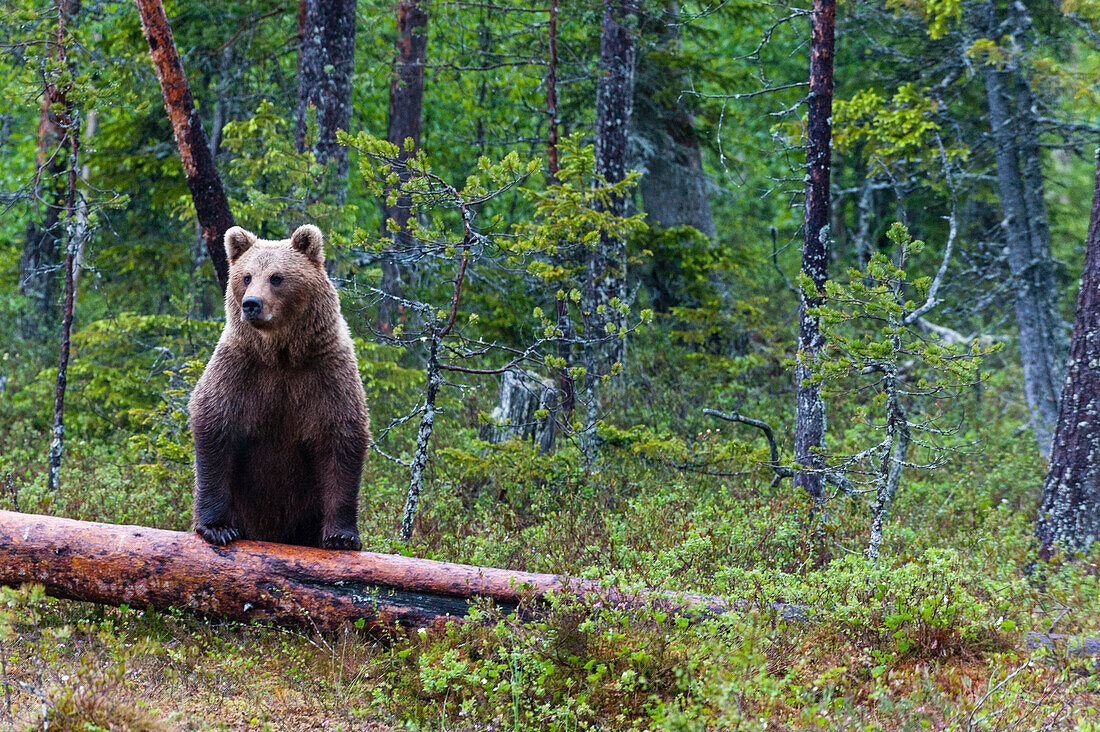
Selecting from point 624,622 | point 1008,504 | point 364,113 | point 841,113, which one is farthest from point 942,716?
point 364,113

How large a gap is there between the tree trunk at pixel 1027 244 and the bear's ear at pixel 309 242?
1113cm

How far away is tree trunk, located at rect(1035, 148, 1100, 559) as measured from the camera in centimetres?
845

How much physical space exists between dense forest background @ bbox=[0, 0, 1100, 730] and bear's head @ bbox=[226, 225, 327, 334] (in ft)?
3.84

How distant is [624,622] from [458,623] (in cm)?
108

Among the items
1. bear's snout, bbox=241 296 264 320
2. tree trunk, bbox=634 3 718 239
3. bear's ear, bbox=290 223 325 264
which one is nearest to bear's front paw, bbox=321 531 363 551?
bear's snout, bbox=241 296 264 320

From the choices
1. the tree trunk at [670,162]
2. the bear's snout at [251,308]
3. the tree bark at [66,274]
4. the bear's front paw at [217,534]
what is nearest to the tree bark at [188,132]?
the tree bark at [66,274]

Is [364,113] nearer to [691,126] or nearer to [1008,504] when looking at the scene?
[691,126]

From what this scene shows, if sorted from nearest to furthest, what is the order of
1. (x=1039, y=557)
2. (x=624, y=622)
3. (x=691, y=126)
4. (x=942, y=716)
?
(x=942, y=716) < (x=624, y=622) < (x=1039, y=557) < (x=691, y=126)

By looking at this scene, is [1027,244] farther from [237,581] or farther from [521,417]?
[237,581]

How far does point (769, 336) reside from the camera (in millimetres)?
15031

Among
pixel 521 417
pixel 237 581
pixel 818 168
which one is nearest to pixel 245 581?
pixel 237 581

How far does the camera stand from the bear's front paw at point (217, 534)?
5816 millimetres

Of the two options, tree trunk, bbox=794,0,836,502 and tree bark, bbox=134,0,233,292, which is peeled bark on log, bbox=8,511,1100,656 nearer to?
tree trunk, bbox=794,0,836,502

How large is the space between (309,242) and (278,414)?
1.24 m
